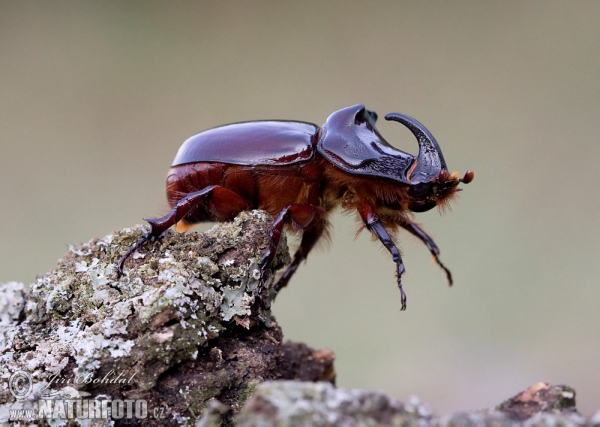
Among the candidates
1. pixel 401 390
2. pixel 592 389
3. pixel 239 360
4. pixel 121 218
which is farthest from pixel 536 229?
pixel 239 360

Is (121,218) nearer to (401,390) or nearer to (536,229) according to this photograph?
(401,390)

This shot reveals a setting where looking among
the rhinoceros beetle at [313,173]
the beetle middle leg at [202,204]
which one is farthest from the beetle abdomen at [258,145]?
the beetle middle leg at [202,204]

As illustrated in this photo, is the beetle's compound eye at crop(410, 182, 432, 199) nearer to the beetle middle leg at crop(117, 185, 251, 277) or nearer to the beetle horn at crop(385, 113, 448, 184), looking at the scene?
the beetle horn at crop(385, 113, 448, 184)

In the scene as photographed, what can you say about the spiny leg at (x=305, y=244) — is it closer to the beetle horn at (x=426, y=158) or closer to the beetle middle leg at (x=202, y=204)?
the beetle middle leg at (x=202, y=204)

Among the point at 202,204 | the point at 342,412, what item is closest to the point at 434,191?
the point at 202,204

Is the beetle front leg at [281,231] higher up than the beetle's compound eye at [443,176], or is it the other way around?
the beetle's compound eye at [443,176]
